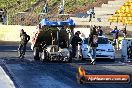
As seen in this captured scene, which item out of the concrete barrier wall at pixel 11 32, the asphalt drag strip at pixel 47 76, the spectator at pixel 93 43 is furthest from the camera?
the concrete barrier wall at pixel 11 32

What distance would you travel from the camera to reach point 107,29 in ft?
182

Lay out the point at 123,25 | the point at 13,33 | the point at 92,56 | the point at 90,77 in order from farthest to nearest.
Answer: the point at 123,25
the point at 13,33
the point at 92,56
the point at 90,77

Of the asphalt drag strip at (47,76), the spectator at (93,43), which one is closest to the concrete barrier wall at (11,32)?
the spectator at (93,43)

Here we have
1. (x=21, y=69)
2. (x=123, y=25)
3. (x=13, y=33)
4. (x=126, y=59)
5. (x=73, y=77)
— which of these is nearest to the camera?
(x=73, y=77)

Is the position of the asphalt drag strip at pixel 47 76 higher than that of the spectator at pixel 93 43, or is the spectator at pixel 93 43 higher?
the spectator at pixel 93 43

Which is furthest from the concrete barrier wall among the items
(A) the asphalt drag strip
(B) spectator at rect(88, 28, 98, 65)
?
(A) the asphalt drag strip

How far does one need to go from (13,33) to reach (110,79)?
37.3 metres

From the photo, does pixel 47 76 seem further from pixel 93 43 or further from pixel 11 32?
pixel 11 32

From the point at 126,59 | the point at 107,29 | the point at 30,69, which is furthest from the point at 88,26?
the point at 30,69

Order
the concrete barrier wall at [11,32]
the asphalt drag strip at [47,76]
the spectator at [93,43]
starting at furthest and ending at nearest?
the concrete barrier wall at [11,32] < the spectator at [93,43] < the asphalt drag strip at [47,76]

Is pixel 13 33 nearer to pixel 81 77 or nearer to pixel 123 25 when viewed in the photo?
pixel 123 25

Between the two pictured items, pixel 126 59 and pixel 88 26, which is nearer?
pixel 126 59

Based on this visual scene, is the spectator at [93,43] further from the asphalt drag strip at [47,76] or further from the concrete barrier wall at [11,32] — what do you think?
the concrete barrier wall at [11,32]

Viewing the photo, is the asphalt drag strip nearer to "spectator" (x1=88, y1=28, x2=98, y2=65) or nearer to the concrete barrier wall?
"spectator" (x1=88, y1=28, x2=98, y2=65)
